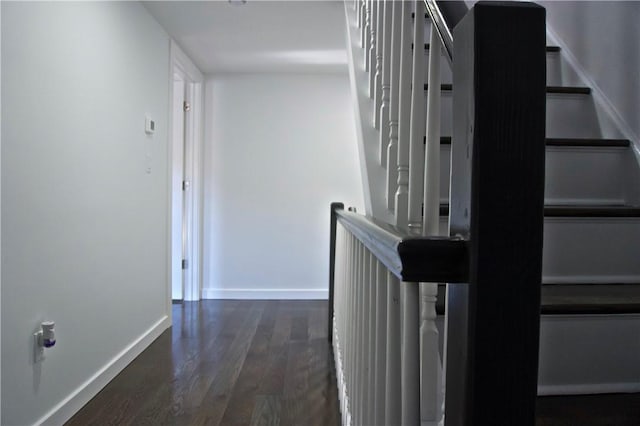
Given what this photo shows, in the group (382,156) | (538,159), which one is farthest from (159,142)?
(538,159)

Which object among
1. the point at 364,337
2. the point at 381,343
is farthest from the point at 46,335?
the point at 381,343

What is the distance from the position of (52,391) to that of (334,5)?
253cm

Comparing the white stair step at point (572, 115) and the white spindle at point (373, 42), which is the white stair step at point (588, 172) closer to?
the white stair step at point (572, 115)

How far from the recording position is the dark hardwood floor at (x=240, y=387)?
3.53 ft

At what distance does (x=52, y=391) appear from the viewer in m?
1.90

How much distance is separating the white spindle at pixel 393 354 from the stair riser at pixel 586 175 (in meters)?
1.12

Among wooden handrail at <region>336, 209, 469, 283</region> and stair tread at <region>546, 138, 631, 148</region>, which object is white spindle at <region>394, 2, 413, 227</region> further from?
stair tread at <region>546, 138, 631, 148</region>

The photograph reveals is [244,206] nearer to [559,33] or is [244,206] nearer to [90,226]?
[90,226]

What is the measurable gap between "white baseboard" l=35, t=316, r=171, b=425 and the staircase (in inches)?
63.4

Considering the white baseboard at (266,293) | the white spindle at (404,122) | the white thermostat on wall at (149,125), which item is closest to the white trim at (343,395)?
the white spindle at (404,122)

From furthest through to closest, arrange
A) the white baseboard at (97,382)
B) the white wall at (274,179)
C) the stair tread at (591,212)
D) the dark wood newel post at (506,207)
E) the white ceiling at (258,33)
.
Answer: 1. the white wall at (274,179)
2. the white ceiling at (258,33)
3. the white baseboard at (97,382)
4. the stair tread at (591,212)
5. the dark wood newel post at (506,207)

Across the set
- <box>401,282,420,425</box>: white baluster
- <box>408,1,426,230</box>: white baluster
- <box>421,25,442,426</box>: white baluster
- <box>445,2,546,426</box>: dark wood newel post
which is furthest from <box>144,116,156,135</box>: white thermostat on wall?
<box>445,2,546,426</box>: dark wood newel post

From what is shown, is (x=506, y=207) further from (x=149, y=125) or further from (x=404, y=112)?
(x=149, y=125)

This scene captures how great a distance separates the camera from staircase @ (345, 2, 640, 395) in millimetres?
1120
